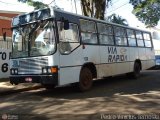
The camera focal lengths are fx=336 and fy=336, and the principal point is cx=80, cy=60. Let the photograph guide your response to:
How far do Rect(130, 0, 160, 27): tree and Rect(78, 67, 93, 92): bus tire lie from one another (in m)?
13.2

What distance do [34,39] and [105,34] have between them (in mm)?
3941

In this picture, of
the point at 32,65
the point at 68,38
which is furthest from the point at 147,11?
the point at 32,65

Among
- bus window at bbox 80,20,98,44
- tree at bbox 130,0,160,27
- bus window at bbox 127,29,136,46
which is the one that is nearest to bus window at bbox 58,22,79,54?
bus window at bbox 80,20,98,44

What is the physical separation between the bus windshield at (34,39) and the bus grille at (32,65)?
0.73 ft

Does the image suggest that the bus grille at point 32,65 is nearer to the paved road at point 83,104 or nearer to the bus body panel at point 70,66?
the bus body panel at point 70,66

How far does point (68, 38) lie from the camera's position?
12.0 metres

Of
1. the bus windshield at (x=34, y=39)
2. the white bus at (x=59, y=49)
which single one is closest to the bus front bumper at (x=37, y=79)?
the white bus at (x=59, y=49)

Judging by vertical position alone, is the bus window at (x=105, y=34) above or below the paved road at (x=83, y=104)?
above

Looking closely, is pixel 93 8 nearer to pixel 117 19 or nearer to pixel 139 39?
pixel 139 39

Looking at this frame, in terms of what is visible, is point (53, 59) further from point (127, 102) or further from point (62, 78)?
point (127, 102)

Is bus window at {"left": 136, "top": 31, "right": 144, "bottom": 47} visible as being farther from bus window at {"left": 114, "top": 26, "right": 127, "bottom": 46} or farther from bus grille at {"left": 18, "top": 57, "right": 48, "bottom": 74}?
bus grille at {"left": 18, "top": 57, "right": 48, "bottom": 74}

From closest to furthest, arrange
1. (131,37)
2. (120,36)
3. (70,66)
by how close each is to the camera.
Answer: (70,66), (120,36), (131,37)

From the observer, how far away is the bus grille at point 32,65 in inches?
452

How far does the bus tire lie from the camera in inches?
494
